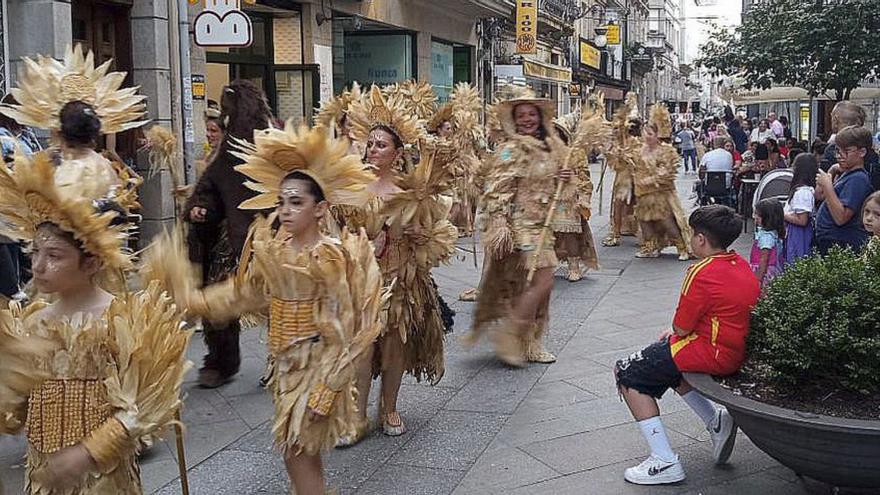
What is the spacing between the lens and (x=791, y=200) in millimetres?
7918

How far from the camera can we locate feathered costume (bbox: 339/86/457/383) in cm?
514

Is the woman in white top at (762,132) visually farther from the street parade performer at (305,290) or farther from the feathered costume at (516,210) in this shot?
the street parade performer at (305,290)

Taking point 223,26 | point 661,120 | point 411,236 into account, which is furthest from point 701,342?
point 661,120

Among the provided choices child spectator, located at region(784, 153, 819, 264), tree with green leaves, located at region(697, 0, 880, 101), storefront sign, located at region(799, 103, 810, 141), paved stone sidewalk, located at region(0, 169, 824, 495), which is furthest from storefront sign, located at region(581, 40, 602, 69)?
paved stone sidewalk, located at region(0, 169, 824, 495)

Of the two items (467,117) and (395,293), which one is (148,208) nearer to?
(467,117)

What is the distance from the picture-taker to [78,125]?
→ 216 inches

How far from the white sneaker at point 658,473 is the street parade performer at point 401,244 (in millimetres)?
1408

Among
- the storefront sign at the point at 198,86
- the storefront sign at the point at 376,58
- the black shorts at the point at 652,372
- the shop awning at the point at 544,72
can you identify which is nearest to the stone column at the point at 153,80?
the storefront sign at the point at 198,86

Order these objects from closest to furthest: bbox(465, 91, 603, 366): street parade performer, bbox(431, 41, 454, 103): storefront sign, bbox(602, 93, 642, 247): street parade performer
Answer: bbox(465, 91, 603, 366): street parade performer, bbox(602, 93, 642, 247): street parade performer, bbox(431, 41, 454, 103): storefront sign

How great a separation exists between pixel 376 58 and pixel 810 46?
769 cm

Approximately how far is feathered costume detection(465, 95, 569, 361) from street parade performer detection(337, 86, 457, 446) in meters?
1.14

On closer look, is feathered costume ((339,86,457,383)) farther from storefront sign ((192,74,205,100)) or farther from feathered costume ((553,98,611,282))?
storefront sign ((192,74,205,100))

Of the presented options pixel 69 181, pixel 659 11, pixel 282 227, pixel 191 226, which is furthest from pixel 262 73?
pixel 659 11

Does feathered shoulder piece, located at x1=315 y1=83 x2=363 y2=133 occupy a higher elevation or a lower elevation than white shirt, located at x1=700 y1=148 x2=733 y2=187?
higher
